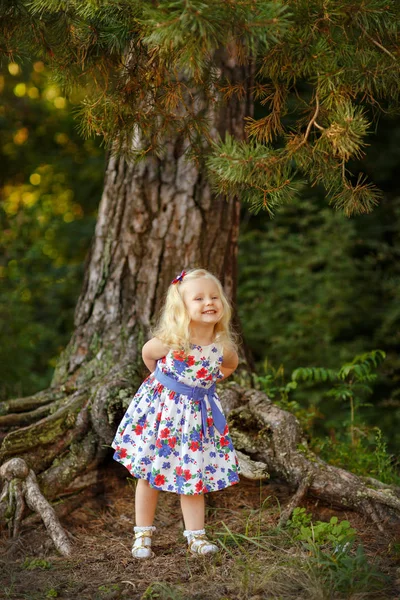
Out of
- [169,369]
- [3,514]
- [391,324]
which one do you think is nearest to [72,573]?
[3,514]

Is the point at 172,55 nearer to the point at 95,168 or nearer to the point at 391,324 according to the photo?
the point at 391,324

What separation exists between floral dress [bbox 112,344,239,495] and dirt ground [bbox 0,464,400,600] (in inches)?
10.2

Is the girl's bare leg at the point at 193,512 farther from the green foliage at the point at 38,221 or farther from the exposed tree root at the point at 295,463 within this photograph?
the green foliage at the point at 38,221

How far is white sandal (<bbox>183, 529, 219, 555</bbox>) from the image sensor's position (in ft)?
9.28

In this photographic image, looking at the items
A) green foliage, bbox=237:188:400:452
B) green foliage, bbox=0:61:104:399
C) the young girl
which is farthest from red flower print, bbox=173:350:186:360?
green foliage, bbox=237:188:400:452

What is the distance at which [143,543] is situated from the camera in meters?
2.93

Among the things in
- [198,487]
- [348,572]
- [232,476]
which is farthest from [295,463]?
[348,572]

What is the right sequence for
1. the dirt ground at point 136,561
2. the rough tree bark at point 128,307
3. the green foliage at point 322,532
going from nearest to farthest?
the dirt ground at point 136,561
the green foliage at point 322,532
the rough tree bark at point 128,307

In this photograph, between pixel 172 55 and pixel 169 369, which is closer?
pixel 172 55

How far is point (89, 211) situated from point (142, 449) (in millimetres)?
6327

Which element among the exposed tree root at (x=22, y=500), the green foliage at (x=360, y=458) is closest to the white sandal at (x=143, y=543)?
the exposed tree root at (x=22, y=500)

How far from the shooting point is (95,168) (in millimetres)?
7898

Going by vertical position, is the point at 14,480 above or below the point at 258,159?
below

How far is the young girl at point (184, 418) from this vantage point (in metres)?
2.93
